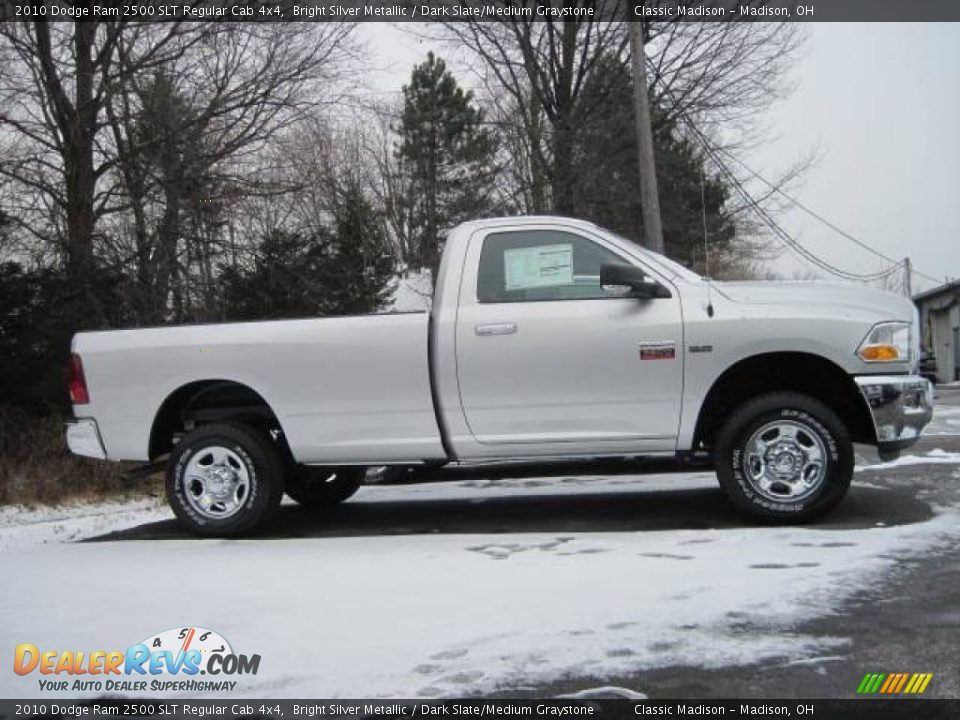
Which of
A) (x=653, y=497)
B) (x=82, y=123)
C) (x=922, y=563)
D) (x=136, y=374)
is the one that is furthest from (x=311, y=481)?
(x=82, y=123)

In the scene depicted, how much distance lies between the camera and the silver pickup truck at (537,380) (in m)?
5.40

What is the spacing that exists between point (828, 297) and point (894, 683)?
3.00 m

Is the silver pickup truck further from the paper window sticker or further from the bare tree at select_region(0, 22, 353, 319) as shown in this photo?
the bare tree at select_region(0, 22, 353, 319)

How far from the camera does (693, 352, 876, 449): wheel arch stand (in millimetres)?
5578

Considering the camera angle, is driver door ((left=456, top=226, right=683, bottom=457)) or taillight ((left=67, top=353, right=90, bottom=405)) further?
taillight ((left=67, top=353, right=90, bottom=405))

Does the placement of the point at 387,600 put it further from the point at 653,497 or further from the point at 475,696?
the point at 653,497

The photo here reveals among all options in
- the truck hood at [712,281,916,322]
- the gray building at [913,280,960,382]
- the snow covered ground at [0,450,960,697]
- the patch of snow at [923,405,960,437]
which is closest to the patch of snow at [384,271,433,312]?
the patch of snow at [923,405,960,437]

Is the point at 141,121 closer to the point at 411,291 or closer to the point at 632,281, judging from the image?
the point at 411,291

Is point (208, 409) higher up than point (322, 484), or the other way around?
point (208, 409)

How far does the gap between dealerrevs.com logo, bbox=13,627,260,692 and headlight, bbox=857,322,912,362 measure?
150 inches

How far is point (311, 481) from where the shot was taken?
7.16 m

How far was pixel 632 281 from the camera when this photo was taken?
5469 mm

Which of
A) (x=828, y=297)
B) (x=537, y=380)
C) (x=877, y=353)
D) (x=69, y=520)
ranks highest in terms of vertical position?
(x=828, y=297)

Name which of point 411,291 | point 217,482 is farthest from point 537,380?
point 411,291
